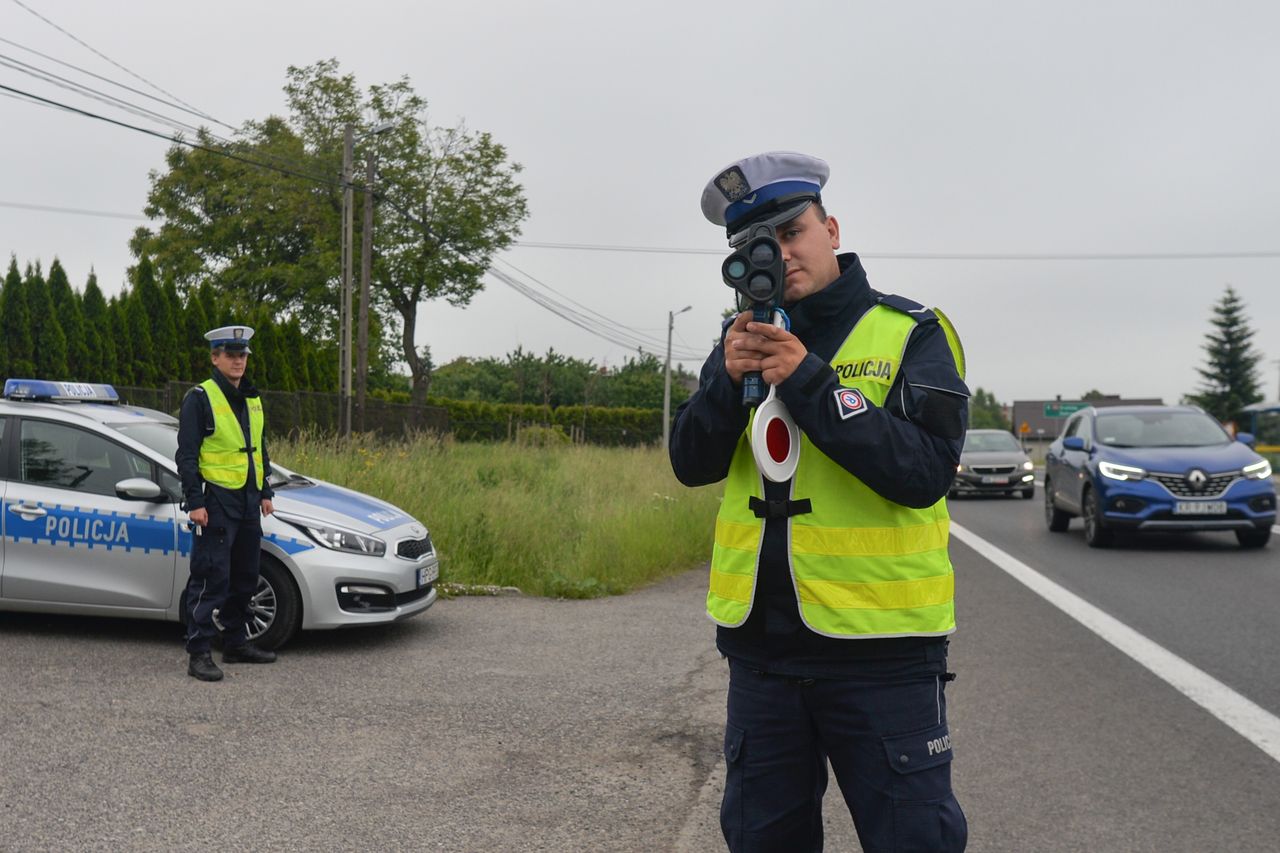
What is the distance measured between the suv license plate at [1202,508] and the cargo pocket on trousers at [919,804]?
11.3 meters

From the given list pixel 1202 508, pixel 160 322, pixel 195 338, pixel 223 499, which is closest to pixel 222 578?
pixel 223 499

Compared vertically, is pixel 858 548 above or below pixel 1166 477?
above

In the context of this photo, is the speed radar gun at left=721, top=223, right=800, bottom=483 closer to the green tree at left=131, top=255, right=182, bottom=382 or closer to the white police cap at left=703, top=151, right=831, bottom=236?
the white police cap at left=703, top=151, right=831, bottom=236

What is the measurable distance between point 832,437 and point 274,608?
5.68m

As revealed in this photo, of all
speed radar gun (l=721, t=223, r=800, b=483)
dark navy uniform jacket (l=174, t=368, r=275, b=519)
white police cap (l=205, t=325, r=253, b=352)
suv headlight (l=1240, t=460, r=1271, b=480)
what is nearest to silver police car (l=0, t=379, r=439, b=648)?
dark navy uniform jacket (l=174, t=368, r=275, b=519)

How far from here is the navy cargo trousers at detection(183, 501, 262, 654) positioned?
6.54 meters

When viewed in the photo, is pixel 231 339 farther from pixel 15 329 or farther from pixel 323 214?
pixel 323 214

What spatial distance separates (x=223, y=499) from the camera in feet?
21.8

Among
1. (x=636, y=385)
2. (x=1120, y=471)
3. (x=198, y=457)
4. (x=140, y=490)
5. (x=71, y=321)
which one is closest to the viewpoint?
→ (x=198, y=457)

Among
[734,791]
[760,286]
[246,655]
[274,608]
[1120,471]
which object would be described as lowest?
[246,655]

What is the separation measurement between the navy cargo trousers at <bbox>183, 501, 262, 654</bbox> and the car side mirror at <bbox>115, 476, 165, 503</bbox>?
0.51 metres

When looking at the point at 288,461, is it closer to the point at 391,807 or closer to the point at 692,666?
the point at 692,666

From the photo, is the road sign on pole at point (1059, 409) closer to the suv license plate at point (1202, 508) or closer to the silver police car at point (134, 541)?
the suv license plate at point (1202, 508)

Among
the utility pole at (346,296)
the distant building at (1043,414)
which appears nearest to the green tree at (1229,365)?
the distant building at (1043,414)
